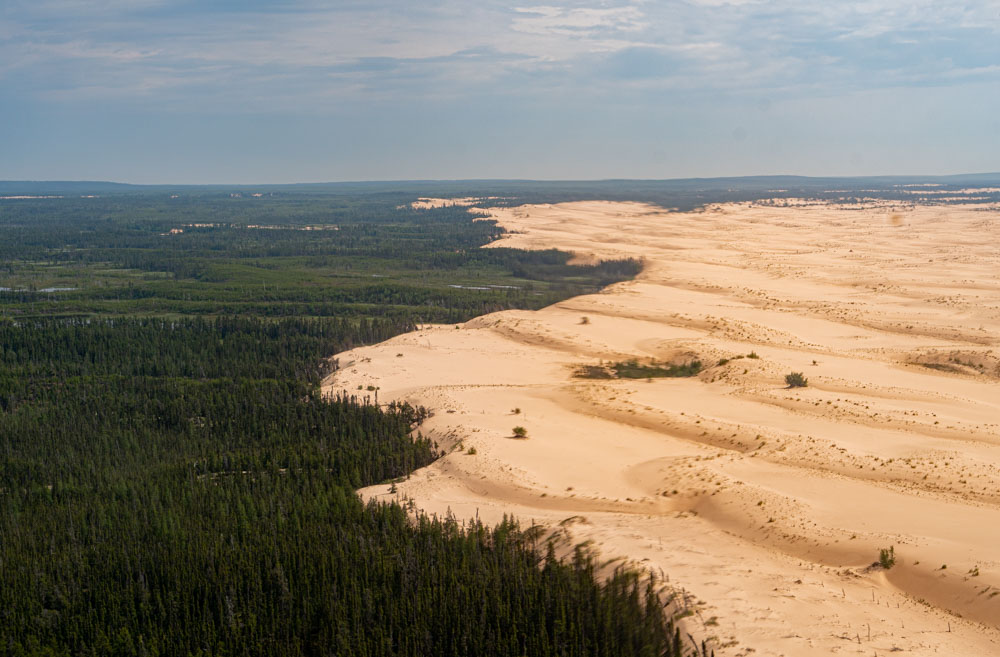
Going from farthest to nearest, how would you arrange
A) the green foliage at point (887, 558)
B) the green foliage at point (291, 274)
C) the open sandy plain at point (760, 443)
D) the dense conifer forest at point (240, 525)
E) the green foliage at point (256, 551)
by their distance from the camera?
the green foliage at point (291, 274) → the green foliage at point (887, 558) → the dense conifer forest at point (240, 525) → the green foliage at point (256, 551) → the open sandy plain at point (760, 443)

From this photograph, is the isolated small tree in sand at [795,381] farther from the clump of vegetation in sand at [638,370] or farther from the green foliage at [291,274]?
the green foliage at [291,274]

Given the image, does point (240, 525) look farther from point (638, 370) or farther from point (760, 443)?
point (638, 370)

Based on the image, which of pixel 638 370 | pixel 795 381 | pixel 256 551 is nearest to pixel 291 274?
pixel 638 370

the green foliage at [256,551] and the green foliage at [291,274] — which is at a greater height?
the green foliage at [291,274]

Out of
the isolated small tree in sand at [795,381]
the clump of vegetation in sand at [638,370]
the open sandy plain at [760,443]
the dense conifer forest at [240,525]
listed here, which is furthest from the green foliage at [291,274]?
the isolated small tree in sand at [795,381]

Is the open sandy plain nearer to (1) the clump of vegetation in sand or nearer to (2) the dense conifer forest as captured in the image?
(1) the clump of vegetation in sand

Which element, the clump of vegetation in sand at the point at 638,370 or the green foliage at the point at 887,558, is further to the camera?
the clump of vegetation in sand at the point at 638,370

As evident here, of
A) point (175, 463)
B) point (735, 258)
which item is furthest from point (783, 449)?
point (735, 258)

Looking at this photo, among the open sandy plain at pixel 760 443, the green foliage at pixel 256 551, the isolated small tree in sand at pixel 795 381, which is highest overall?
the isolated small tree in sand at pixel 795 381
